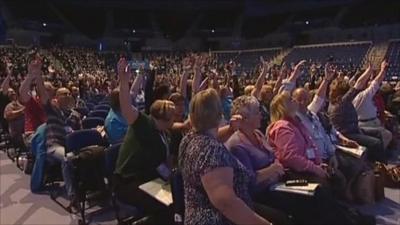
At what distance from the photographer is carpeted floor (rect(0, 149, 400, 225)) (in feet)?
16.9

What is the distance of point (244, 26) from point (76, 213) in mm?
37970

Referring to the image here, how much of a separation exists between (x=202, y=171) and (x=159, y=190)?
Answer: 4.77ft

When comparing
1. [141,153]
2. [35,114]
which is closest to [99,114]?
[35,114]

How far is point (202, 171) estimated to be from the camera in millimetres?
2445

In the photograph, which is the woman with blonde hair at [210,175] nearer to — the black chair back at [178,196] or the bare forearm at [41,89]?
the black chair back at [178,196]

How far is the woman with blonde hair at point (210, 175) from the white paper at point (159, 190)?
96 centimetres

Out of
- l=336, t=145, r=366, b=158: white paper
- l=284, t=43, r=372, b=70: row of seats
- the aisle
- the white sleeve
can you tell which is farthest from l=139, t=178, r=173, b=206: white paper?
l=284, t=43, r=372, b=70: row of seats

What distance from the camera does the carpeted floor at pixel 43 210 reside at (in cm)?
514

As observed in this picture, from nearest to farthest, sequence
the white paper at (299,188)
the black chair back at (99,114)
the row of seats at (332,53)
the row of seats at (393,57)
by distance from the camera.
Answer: the white paper at (299,188)
the black chair back at (99,114)
the row of seats at (393,57)
the row of seats at (332,53)

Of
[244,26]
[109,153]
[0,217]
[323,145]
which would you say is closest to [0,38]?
[0,217]

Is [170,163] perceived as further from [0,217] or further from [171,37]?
[171,37]

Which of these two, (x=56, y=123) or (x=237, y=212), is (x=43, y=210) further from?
(x=237, y=212)

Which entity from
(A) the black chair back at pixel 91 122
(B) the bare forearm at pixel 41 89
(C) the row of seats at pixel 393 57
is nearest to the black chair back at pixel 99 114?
(A) the black chair back at pixel 91 122

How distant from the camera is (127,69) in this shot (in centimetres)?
418
